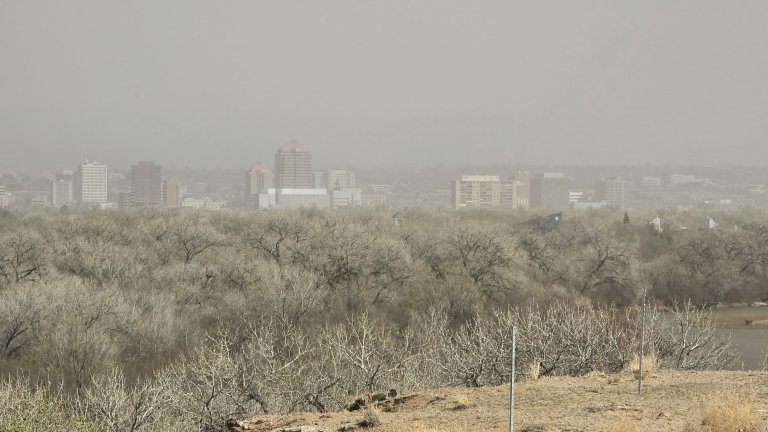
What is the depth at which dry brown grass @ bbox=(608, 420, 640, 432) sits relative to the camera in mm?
13344

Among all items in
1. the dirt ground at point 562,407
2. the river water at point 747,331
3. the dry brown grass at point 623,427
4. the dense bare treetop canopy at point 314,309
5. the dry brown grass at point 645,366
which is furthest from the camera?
the river water at point 747,331

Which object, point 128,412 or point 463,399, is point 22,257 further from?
point 463,399

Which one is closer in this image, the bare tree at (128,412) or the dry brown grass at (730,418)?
the dry brown grass at (730,418)

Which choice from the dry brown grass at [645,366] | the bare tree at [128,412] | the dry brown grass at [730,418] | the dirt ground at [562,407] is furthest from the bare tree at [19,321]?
the dry brown grass at [730,418]

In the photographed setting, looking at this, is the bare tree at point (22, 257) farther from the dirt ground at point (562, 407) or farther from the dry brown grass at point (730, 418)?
the dry brown grass at point (730, 418)

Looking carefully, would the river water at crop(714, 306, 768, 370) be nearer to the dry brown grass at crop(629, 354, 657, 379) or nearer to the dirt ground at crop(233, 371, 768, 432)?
the dry brown grass at crop(629, 354, 657, 379)

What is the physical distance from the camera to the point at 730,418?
43.9 feet

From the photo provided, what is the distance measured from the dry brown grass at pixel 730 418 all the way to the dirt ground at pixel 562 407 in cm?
36

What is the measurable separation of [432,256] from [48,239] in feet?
76.3

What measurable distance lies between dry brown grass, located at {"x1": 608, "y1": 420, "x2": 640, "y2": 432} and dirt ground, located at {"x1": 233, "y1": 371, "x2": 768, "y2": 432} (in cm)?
2

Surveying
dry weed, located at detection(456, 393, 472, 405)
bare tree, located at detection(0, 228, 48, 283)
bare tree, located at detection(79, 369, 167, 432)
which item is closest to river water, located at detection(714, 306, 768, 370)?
dry weed, located at detection(456, 393, 472, 405)

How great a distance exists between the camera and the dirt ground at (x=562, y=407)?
14961 millimetres

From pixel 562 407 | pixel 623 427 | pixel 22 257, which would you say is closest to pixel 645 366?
pixel 562 407

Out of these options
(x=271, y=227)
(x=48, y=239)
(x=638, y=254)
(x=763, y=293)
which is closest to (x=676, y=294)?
(x=763, y=293)
